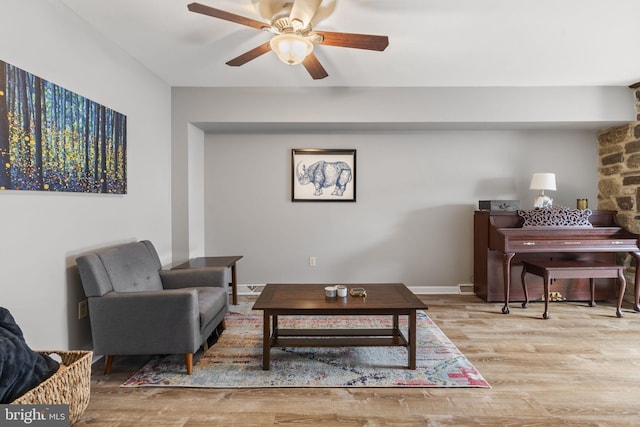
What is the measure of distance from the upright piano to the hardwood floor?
42.8 inches

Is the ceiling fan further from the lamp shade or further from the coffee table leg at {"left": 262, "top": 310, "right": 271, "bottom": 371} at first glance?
the lamp shade

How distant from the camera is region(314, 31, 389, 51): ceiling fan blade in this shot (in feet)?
6.91

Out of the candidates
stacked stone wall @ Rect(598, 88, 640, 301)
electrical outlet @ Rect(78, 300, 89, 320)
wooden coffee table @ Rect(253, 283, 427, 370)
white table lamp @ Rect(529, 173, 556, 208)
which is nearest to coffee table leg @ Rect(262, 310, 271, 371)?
wooden coffee table @ Rect(253, 283, 427, 370)

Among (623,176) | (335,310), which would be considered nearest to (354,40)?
(335,310)

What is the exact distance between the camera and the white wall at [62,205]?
1884 millimetres

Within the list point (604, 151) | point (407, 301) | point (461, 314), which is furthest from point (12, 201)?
point (604, 151)

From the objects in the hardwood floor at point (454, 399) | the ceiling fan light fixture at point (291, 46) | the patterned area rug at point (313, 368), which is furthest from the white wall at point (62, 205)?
the ceiling fan light fixture at point (291, 46)

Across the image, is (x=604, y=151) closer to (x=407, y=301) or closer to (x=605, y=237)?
(x=605, y=237)

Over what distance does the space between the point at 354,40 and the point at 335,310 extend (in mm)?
1783

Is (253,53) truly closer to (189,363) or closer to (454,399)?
(189,363)

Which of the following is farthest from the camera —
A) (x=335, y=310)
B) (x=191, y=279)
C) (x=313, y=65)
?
(x=191, y=279)

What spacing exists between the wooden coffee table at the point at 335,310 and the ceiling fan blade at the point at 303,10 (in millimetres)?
1843

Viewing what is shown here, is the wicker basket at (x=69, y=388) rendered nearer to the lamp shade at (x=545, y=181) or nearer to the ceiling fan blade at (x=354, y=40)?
the ceiling fan blade at (x=354, y=40)

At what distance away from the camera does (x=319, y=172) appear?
426 centimetres
